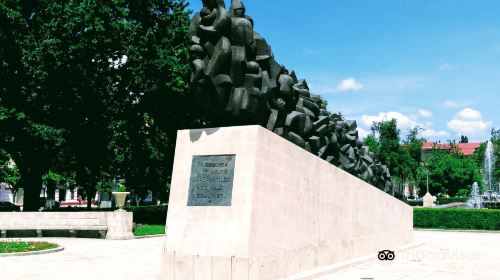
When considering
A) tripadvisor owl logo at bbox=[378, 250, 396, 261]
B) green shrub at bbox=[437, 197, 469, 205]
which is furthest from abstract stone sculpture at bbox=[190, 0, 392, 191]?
green shrub at bbox=[437, 197, 469, 205]

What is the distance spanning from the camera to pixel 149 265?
1262 centimetres

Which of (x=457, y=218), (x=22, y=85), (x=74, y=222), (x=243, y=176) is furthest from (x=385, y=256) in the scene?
(x=22, y=85)

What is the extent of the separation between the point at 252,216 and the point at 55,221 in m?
16.1

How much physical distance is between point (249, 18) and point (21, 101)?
19.3 m

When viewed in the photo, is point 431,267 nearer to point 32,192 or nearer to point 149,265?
point 149,265

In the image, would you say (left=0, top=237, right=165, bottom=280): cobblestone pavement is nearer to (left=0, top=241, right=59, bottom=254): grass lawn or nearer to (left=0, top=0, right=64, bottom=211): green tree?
(left=0, top=241, right=59, bottom=254): grass lawn

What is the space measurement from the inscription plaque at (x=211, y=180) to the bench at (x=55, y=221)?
13.0 m

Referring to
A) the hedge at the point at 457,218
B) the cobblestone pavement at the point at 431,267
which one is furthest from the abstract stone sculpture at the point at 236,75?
the hedge at the point at 457,218

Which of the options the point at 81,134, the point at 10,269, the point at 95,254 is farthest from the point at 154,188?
the point at 10,269

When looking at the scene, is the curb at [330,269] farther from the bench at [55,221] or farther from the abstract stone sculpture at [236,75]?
the bench at [55,221]

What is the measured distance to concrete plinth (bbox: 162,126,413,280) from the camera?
9.25 metres

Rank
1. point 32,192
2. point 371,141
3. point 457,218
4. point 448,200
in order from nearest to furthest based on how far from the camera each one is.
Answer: point 32,192 → point 457,218 → point 448,200 → point 371,141

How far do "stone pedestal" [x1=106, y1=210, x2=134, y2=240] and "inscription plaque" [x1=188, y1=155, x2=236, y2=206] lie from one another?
40.1ft

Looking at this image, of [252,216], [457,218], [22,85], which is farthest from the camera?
[457,218]
